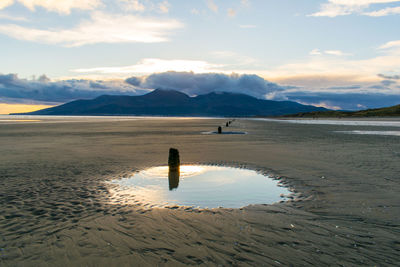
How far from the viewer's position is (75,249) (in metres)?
6.14

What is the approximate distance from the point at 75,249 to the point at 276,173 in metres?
10.6

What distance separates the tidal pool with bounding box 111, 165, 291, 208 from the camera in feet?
31.7

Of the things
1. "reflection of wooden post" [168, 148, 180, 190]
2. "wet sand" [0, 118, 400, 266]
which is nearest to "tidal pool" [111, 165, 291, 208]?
"reflection of wooden post" [168, 148, 180, 190]

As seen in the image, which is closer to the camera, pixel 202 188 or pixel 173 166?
pixel 202 188

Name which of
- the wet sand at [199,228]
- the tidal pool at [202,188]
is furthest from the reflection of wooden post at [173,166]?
the wet sand at [199,228]

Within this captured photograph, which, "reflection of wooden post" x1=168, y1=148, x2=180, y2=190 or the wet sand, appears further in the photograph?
"reflection of wooden post" x1=168, y1=148, x2=180, y2=190

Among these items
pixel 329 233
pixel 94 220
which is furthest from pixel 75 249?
pixel 329 233

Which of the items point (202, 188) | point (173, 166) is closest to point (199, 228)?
point (202, 188)

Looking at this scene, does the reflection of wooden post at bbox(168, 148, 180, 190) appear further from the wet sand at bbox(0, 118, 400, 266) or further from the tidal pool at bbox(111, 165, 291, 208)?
the wet sand at bbox(0, 118, 400, 266)

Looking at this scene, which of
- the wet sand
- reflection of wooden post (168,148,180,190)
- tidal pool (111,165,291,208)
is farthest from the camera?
reflection of wooden post (168,148,180,190)

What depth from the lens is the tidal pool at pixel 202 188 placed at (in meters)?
9.65

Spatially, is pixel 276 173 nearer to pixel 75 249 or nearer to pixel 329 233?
pixel 329 233

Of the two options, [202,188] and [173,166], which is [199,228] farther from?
[173,166]

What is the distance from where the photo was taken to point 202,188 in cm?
1151
